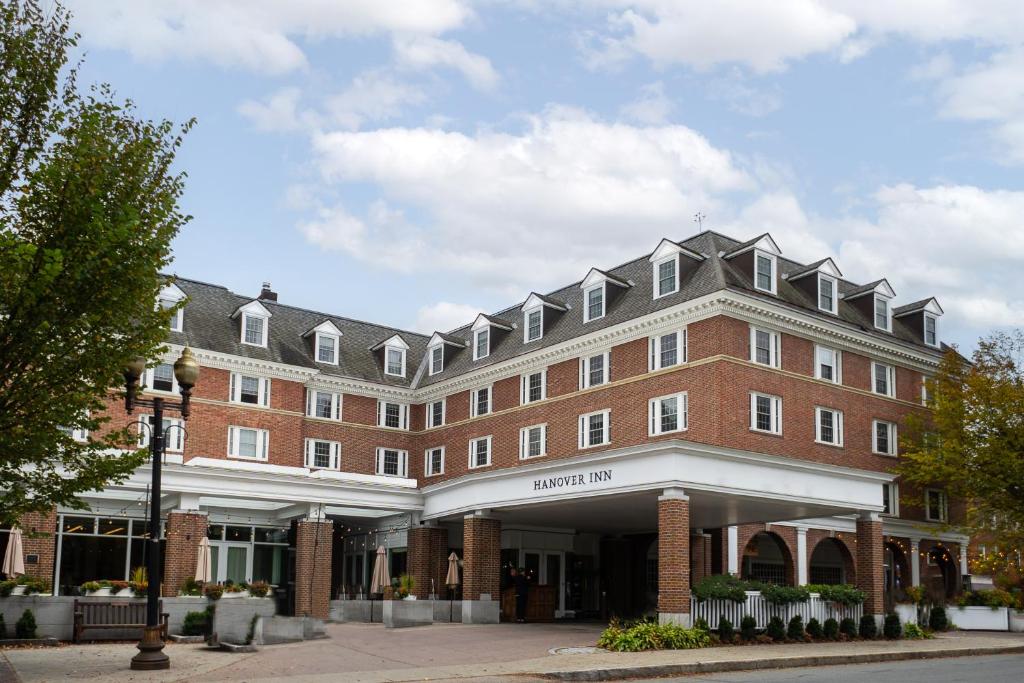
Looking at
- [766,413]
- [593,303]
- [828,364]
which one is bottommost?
[766,413]

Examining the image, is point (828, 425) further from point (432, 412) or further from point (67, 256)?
point (67, 256)

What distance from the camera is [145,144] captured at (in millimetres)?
18016

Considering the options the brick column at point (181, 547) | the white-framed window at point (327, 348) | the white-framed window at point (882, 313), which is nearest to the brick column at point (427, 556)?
the brick column at point (181, 547)

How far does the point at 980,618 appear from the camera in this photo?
38.1 m

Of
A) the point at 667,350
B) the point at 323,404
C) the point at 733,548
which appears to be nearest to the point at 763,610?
the point at 733,548

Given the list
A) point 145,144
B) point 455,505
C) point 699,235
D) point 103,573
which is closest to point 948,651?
point 455,505

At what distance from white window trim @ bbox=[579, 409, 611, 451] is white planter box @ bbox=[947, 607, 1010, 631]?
46.9 ft

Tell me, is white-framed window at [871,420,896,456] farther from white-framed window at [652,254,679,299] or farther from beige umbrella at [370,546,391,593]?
beige umbrella at [370,546,391,593]

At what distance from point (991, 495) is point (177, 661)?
31.1 metres

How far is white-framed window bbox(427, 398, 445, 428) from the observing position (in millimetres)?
49125

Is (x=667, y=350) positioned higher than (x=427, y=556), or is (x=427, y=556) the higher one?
(x=667, y=350)

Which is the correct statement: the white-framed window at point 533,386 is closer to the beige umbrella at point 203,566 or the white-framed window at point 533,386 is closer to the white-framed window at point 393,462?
the white-framed window at point 393,462

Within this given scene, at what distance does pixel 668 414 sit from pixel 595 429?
12.8 ft

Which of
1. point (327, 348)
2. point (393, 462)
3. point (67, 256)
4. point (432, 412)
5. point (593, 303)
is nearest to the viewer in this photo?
point (67, 256)
